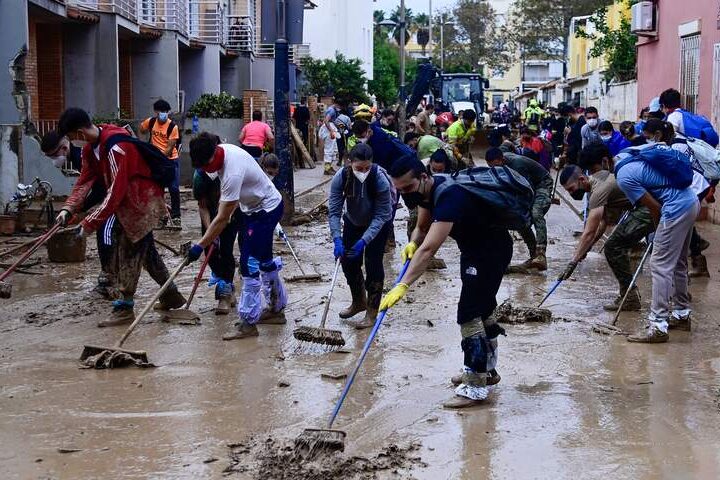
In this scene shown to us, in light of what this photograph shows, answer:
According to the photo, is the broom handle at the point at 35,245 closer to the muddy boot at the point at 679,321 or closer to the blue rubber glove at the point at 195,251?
the blue rubber glove at the point at 195,251

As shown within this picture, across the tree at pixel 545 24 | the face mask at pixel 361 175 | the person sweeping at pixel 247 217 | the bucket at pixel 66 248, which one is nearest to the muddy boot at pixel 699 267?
the face mask at pixel 361 175

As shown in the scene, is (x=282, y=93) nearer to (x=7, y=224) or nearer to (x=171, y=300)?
(x=7, y=224)

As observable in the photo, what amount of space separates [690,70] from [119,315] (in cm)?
1253

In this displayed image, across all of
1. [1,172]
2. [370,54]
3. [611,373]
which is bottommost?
[611,373]

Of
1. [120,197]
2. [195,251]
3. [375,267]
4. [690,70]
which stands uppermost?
[690,70]

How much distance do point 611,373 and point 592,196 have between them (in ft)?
5.71

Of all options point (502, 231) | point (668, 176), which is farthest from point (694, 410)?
point (668, 176)

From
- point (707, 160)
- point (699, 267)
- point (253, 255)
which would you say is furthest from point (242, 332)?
point (699, 267)

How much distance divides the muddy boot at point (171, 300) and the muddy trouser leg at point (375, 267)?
1.67m

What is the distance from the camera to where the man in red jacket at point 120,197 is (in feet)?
26.6

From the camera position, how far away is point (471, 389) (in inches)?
247

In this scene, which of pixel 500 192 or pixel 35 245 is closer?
pixel 500 192

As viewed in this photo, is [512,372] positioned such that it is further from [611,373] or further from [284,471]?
[284,471]

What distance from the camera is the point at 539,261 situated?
11422 millimetres
